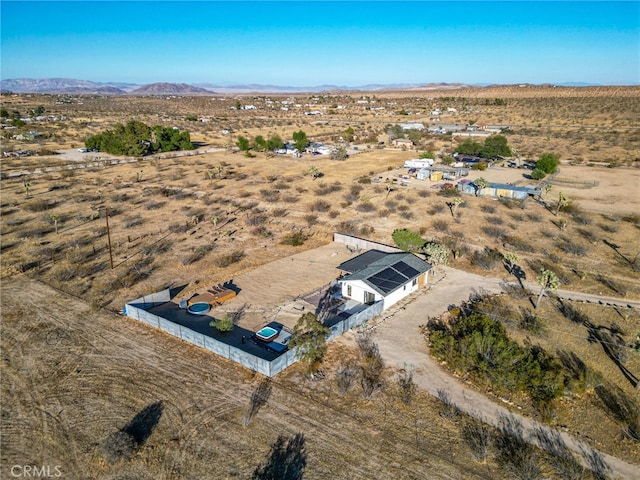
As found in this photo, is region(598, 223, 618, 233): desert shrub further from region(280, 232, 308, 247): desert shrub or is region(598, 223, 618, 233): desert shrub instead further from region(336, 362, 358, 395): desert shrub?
region(336, 362, 358, 395): desert shrub

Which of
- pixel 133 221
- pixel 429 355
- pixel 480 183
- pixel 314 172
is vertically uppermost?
pixel 480 183

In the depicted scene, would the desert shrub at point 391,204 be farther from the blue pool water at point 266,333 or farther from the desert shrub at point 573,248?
the blue pool water at point 266,333

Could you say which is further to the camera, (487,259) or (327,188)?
(327,188)

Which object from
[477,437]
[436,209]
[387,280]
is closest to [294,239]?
[387,280]

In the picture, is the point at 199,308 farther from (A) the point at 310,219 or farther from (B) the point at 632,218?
(B) the point at 632,218

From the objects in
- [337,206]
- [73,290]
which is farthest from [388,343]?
[337,206]

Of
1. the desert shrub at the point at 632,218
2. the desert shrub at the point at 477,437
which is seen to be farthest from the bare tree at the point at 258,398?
the desert shrub at the point at 632,218

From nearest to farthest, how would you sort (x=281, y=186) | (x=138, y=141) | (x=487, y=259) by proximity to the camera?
(x=487, y=259)
(x=281, y=186)
(x=138, y=141)

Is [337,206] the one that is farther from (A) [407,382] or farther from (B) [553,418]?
(B) [553,418]
